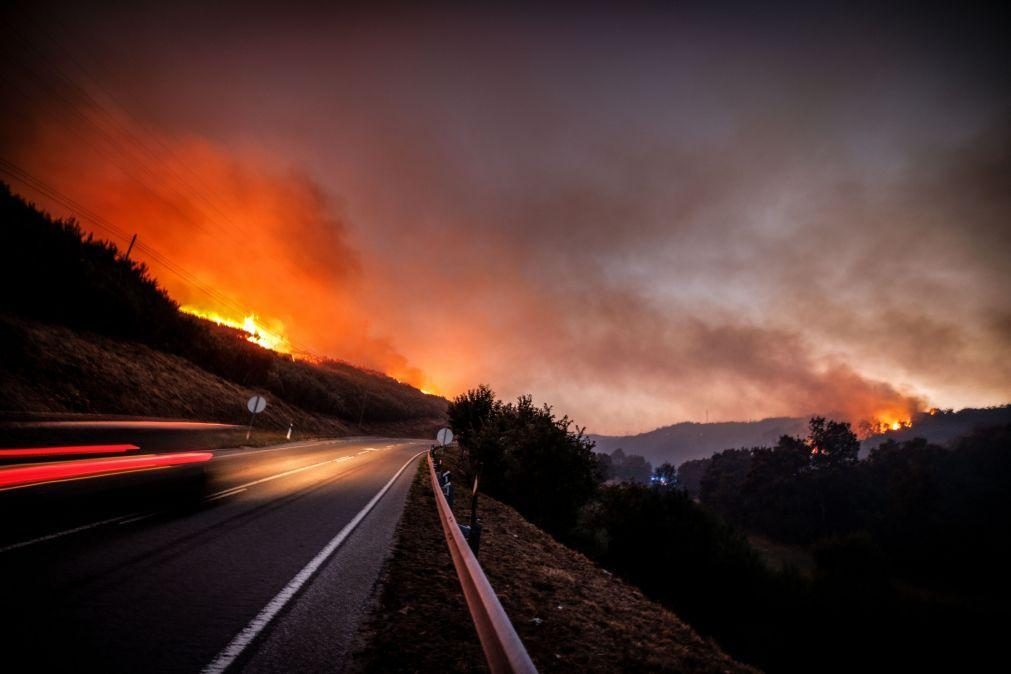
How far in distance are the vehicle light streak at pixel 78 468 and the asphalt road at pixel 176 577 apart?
25 centimetres

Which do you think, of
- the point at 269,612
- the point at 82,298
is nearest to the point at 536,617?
the point at 269,612

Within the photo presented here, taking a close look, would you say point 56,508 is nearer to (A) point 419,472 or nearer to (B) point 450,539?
(B) point 450,539

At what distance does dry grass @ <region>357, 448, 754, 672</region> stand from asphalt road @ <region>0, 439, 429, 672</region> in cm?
43

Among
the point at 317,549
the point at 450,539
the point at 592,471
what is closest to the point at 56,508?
the point at 317,549

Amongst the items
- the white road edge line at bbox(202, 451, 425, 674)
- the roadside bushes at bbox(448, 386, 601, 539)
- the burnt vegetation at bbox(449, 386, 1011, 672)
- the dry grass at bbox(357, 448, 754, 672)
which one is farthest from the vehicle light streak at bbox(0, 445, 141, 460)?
the roadside bushes at bbox(448, 386, 601, 539)

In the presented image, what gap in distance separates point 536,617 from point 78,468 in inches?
411

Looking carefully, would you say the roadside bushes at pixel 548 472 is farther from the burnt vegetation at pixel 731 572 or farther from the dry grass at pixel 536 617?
the dry grass at pixel 536 617

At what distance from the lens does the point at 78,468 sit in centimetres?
875

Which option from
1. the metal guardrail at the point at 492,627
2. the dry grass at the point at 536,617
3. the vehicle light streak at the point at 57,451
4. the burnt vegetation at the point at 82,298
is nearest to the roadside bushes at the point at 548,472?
the dry grass at the point at 536,617

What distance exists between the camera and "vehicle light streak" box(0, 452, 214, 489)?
691 cm

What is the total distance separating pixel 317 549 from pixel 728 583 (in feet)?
76.6

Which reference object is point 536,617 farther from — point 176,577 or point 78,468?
point 78,468

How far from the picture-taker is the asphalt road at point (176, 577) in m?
3.27

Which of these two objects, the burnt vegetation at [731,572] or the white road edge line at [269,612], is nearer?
the white road edge line at [269,612]
